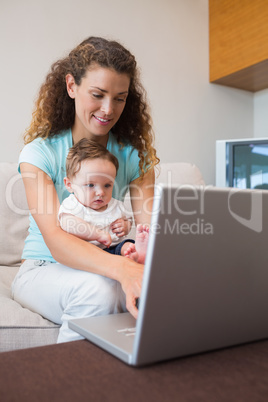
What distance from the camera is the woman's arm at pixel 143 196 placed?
1.39m

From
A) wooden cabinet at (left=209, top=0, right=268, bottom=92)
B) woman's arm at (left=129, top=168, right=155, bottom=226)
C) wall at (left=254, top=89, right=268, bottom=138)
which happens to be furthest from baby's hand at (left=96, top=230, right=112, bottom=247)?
wall at (left=254, top=89, right=268, bottom=138)

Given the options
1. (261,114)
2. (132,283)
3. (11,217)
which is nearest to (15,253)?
(11,217)

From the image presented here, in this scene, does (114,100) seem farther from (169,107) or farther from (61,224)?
(169,107)

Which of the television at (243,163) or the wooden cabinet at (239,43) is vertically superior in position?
the wooden cabinet at (239,43)

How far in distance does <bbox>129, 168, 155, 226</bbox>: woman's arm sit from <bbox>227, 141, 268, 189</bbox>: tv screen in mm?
1228

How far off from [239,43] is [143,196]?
1.71 meters

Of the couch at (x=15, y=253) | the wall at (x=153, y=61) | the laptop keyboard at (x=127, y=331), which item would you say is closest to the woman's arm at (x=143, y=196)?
the couch at (x=15, y=253)

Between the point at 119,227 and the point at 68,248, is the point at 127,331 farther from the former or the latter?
the point at 119,227

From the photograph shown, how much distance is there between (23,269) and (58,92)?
1.91 ft

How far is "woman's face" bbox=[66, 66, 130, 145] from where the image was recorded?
118cm

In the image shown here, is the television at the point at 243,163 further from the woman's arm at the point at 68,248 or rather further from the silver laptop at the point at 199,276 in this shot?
the silver laptop at the point at 199,276

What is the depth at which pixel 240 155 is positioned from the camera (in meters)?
2.55

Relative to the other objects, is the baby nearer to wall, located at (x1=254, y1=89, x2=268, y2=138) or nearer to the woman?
the woman

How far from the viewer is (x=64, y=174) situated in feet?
4.13
